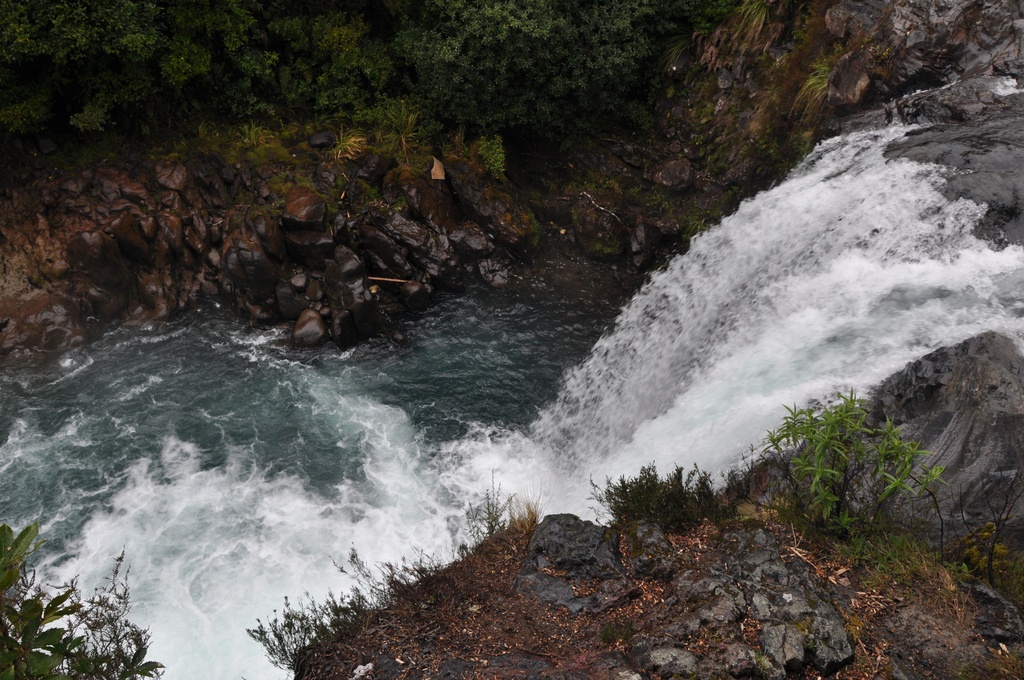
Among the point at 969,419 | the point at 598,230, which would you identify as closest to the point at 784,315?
the point at 969,419

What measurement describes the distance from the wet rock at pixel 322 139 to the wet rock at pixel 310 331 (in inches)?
135

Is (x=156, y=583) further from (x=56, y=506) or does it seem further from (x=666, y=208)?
(x=666, y=208)

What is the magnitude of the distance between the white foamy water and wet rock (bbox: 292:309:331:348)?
0.29 metres

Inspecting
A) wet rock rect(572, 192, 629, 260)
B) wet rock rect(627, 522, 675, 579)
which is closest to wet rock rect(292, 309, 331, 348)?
wet rock rect(572, 192, 629, 260)

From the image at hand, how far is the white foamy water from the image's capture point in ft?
24.8

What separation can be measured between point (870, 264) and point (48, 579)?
1055 centimetres

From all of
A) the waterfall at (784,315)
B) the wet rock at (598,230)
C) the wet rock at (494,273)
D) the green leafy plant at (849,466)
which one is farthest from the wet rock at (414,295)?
the green leafy plant at (849,466)

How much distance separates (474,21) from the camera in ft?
37.5

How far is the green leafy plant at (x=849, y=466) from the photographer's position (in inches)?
209

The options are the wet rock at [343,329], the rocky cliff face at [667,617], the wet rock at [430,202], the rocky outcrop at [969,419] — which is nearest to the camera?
the rocky cliff face at [667,617]

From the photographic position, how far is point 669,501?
6582 mm

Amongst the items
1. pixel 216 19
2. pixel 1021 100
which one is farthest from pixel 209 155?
pixel 1021 100

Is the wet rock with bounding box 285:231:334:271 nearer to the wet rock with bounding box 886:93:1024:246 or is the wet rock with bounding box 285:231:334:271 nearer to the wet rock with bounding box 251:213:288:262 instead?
the wet rock with bounding box 251:213:288:262

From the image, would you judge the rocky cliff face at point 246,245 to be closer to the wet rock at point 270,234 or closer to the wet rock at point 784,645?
the wet rock at point 270,234
